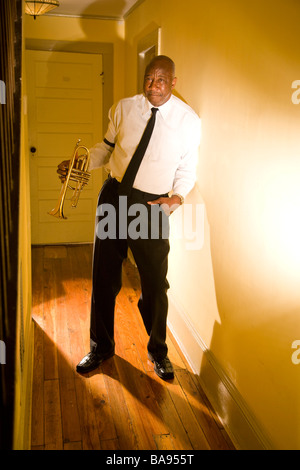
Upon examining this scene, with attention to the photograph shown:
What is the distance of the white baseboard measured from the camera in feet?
6.80

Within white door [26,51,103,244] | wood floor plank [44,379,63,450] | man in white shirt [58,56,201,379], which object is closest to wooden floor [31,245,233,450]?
wood floor plank [44,379,63,450]

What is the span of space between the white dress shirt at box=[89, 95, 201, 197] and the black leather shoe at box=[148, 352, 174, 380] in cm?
106

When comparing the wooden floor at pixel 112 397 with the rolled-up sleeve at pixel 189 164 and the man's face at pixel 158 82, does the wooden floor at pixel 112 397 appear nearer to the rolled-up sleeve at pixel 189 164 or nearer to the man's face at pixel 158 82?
the rolled-up sleeve at pixel 189 164

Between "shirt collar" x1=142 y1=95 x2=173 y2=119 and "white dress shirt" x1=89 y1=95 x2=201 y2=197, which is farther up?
"shirt collar" x1=142 y1=95 x2=173 y2=119

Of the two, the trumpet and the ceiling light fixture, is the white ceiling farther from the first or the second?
the trumpet

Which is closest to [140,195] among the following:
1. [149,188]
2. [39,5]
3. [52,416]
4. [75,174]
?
[149,188]

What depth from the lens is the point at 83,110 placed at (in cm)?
515

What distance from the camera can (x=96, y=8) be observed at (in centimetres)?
458

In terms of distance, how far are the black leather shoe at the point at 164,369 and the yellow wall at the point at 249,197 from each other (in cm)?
18

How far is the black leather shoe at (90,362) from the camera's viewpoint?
2.78m

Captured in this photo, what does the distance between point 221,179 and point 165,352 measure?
46.6 inches

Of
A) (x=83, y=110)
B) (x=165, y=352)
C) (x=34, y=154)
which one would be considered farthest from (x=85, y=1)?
(x=165, y=352)

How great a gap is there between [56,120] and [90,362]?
3183 millimetres

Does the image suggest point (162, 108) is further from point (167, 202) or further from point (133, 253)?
point (133, 253)
